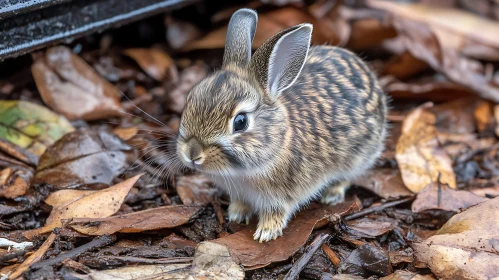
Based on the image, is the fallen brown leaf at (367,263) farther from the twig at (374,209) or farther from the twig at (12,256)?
the twig at (12,256)

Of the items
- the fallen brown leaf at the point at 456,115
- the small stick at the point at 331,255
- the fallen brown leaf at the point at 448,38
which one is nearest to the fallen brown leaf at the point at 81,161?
the small stick at the point at 331,255

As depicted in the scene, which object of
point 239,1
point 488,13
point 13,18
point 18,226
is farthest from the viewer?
point 488,13

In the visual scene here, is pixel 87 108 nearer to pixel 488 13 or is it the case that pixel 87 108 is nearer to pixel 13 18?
pixel 13 18

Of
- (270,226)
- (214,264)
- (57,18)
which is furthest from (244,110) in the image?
(57,18)

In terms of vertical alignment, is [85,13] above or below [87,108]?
above

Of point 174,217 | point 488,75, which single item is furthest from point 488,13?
point 174,217

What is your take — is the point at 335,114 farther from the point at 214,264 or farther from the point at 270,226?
the point at 214,264
